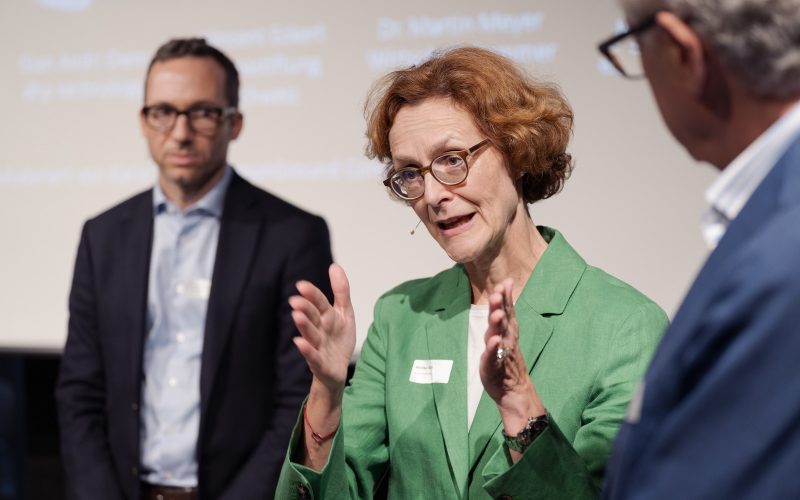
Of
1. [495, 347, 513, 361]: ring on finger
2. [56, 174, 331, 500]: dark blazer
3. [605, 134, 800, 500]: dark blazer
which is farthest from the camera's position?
[56, 174, 331, 500]: dark blazer

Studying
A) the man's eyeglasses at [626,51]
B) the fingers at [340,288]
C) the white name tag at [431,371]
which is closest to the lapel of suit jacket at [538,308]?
the white name tag at [431,371]

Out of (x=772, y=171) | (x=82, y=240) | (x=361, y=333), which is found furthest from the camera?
(x=361, y=333)

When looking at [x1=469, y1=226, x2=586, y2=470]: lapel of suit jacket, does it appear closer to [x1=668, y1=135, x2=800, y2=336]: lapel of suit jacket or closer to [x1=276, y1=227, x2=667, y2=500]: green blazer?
[x1=276, y1=227, x2=667, y2=500]: green blazer

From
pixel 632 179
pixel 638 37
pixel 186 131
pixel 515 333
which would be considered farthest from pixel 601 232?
pixel 638 37

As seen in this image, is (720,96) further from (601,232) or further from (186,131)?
(601,232)

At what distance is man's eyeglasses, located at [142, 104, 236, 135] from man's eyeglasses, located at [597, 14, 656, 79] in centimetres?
192

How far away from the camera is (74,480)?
109 inches

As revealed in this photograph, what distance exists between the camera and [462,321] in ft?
6.76

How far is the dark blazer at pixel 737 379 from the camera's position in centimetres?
85

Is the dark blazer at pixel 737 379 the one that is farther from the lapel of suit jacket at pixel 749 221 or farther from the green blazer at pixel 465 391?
the green blazer at pixel 465 391

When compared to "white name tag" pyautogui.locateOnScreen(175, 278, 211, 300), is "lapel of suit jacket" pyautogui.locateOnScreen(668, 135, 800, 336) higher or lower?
higher

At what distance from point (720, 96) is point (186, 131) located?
2113mm

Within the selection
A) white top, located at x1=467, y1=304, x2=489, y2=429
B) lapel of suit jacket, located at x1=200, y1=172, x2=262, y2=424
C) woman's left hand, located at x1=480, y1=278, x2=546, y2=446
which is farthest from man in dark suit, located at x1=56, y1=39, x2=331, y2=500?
woman's left hand, located at x1=480, y1=278, x2=546, y2=446

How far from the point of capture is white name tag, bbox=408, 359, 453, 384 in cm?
198
